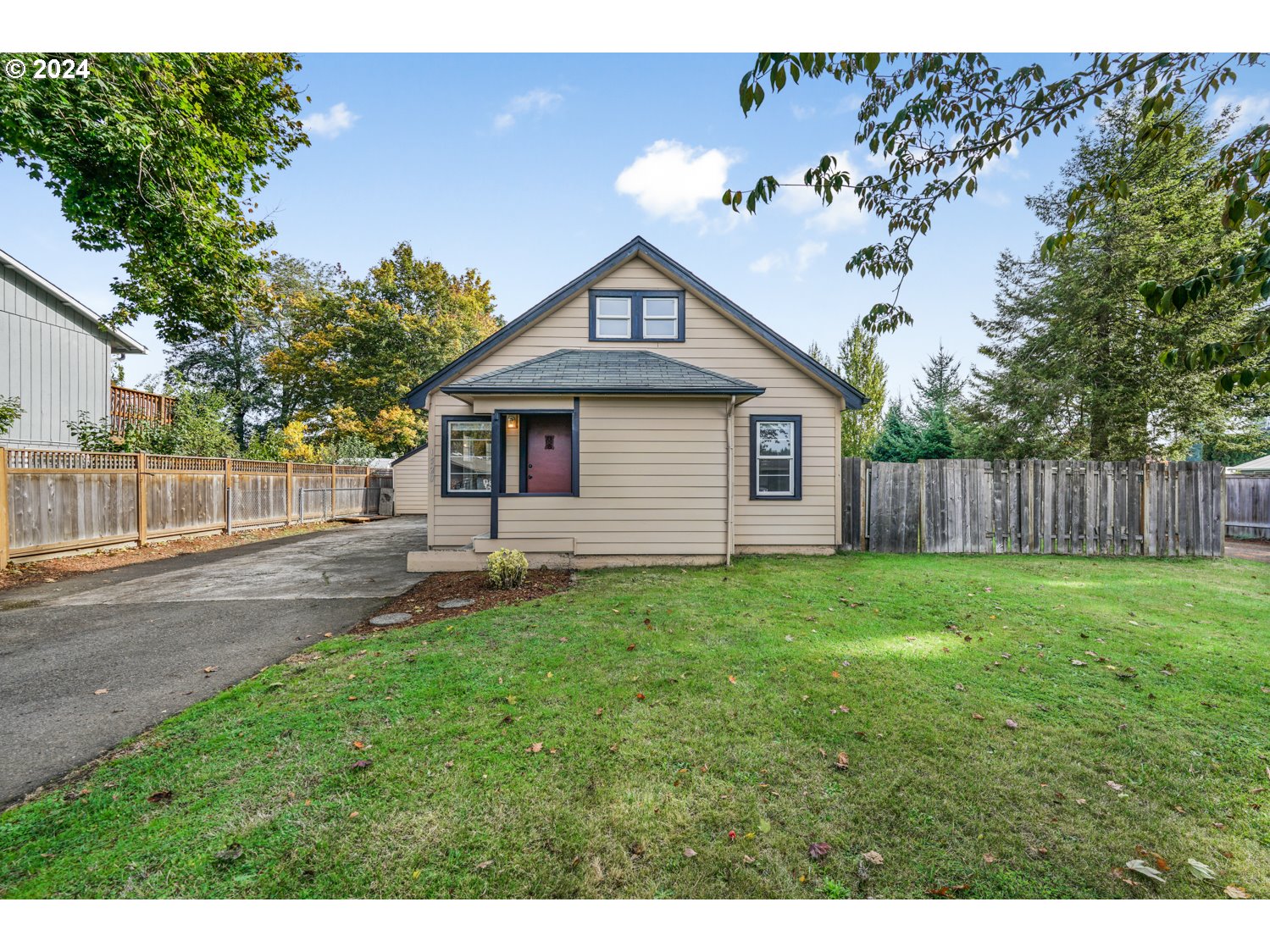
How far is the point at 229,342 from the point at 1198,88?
41.3 metres

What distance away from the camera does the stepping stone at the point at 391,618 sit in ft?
18.3

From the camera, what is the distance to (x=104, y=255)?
8594 millimetres

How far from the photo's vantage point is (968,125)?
3.29m

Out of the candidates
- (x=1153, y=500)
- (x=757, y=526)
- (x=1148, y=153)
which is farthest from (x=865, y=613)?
(x=1148, y=153)

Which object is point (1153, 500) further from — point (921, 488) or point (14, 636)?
point (14, 636)

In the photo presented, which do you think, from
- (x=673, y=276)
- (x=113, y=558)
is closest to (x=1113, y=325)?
(x=673, y=276)

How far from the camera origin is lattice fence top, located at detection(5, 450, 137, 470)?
8344 millimetres

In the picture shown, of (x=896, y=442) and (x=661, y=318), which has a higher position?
(x=661, y=318)

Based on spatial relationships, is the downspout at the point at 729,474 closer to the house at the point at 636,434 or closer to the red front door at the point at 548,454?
the house at the point at 636,434

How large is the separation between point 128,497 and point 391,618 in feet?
29.9

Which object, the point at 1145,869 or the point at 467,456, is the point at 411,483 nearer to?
the point at 467,456

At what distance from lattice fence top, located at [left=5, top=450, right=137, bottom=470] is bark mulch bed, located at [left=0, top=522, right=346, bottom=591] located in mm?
1646

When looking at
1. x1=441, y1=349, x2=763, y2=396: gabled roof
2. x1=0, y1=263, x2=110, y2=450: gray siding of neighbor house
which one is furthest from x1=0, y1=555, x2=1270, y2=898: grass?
x1=0, y1=263, x2=110, y2=450: gray siding of neighbor house

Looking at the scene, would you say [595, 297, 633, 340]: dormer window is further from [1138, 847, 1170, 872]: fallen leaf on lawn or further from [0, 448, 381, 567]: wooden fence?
[0, 448, 381, 567]: wooden fence
